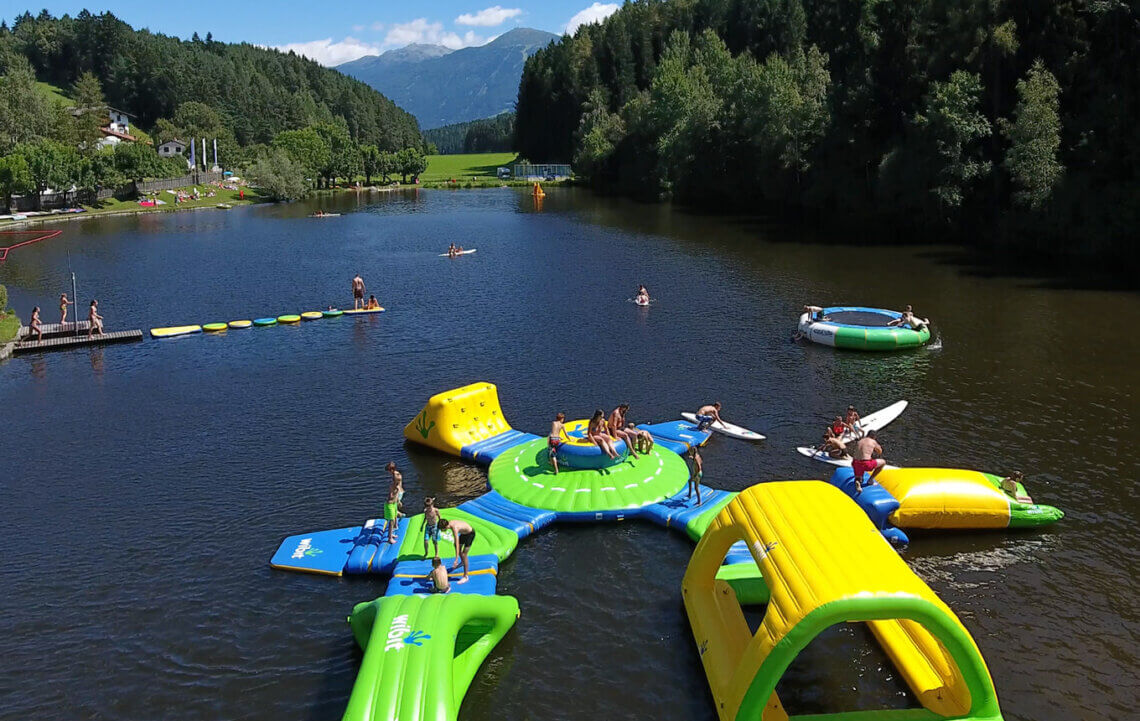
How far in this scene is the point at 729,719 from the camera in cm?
1628

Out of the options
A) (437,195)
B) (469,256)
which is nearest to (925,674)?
(469,256)

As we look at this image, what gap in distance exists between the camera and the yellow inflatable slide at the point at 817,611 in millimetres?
15180

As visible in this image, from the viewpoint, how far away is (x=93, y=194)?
124 m

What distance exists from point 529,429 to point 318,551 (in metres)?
11.3

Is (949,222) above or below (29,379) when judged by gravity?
above

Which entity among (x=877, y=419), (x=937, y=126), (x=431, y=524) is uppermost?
(x=937, y=126)

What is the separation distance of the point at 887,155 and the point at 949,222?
8.13 meters

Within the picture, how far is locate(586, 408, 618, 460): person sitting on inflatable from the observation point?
28.0m

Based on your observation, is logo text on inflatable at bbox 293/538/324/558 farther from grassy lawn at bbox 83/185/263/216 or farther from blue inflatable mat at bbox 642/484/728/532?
grassy lawn at bbox 83/185/263/216

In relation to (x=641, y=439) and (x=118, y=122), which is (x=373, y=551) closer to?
(x=641, y=439)

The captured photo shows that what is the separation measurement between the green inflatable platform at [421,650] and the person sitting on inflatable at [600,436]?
316 inches

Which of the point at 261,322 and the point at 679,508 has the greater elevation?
the point at 261,322

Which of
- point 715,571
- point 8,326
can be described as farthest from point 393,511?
point 8,326

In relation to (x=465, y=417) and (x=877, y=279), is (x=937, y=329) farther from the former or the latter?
(x=465, y=417)
